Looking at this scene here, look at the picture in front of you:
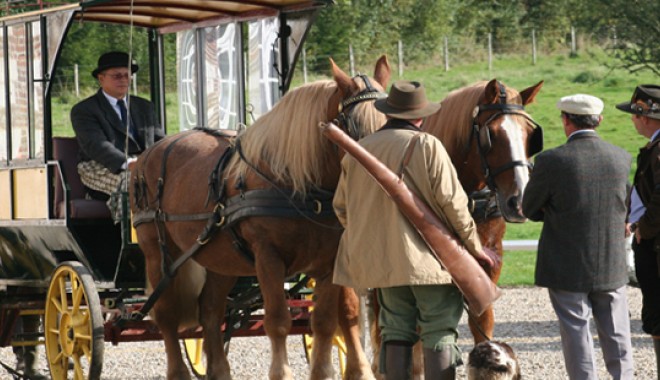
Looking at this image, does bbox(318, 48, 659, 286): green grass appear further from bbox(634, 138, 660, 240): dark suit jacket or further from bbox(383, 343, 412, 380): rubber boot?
bbox(383, 343, 412, 380): rubber boot

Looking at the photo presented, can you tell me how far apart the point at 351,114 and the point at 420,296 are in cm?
112

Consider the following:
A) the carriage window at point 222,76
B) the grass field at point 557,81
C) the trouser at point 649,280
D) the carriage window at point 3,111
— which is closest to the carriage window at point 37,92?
the carriage window at point 3,111

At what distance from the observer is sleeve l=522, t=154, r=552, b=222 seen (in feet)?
18.9

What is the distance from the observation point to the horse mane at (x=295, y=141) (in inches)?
251

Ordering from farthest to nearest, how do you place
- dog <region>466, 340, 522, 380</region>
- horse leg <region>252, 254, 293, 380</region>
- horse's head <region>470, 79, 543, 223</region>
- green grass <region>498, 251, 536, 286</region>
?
green grass <region>498, 251, 536, 286</region> → horse leg <region>252, 254, 293, 380</region> → horse's head <region>470, 79, 543, 223</region> → dog <region>466, 340, 522, 380</region>

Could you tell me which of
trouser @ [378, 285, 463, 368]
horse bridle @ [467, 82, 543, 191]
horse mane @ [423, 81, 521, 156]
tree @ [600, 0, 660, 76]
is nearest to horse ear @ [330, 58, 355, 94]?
horse mane @ [423, 81, 521, 156]

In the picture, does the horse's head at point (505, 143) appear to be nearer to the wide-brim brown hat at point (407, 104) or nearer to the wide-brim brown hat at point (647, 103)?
the wide-brim brown hat at point (647, 103)

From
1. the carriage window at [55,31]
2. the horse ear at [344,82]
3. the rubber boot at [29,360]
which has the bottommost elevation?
the rubber boot at [29,360]

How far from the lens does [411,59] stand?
120 ft

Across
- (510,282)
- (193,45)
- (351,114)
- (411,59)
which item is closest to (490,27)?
(411,59)

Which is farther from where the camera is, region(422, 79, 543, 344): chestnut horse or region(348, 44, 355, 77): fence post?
region(348, 44, 355, 77): fence post

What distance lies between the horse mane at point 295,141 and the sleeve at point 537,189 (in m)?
0.84

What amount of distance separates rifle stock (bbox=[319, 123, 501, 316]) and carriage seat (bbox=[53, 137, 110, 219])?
2.88 meters

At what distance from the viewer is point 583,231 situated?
5.78 metres
